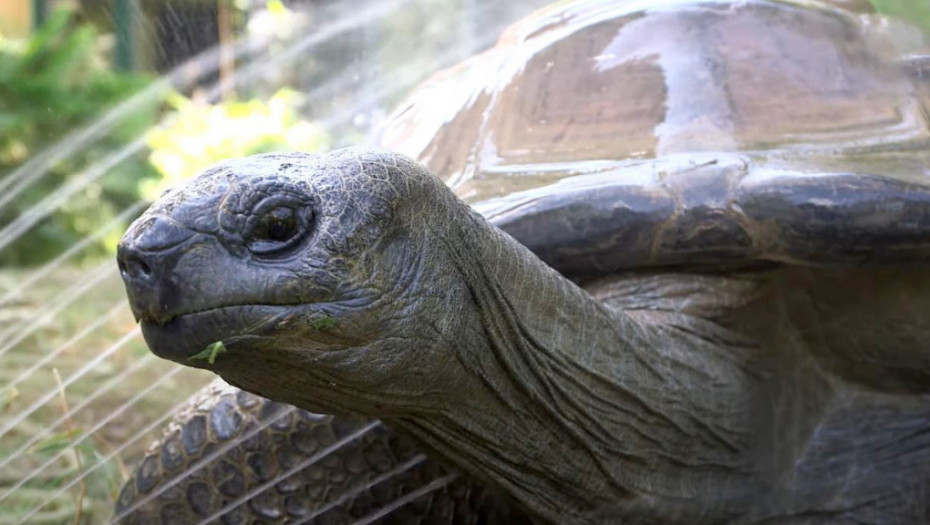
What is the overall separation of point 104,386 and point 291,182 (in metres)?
3.04

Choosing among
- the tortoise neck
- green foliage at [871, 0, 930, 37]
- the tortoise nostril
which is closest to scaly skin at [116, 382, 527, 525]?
the tortoise neck

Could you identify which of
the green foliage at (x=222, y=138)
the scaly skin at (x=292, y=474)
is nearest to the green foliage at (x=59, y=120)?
the green foliage at (x=222, y=138)

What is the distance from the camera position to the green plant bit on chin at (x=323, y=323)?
150 cm

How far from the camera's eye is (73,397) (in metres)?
4.19

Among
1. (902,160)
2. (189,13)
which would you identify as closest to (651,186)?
Result: (902,160)

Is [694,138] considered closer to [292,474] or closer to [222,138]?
[292,474]

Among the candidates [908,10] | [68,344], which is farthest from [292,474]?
[68,344]

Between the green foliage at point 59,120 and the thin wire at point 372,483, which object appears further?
the green foliage at point 59,120

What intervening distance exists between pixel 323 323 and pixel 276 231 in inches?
5.3

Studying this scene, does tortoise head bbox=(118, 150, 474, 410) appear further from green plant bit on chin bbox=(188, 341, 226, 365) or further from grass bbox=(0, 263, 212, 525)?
grass bbox=(0, 263, 212, 525)

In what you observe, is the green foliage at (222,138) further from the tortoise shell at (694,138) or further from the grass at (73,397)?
the tortoise shell at (694,138)

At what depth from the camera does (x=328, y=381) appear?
5.21 ft

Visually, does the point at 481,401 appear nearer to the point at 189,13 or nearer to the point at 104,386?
the point at 104,386

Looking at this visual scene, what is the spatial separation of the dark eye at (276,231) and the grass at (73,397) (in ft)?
4.63
